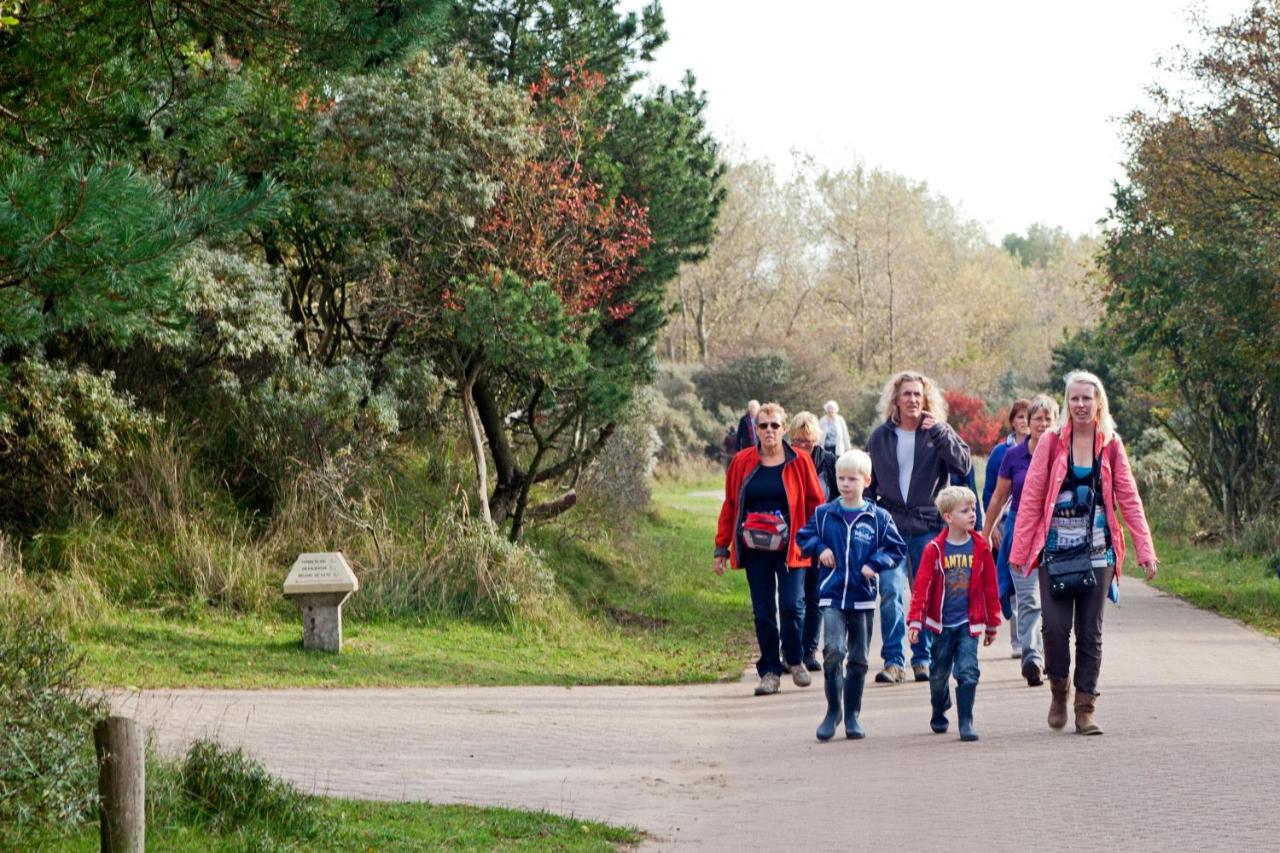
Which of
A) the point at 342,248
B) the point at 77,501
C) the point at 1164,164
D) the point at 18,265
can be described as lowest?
the point at 77,501

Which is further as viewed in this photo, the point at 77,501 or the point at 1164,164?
the point at 1164,164

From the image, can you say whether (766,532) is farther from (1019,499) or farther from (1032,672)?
(1032,672)

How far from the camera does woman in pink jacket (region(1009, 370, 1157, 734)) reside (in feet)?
30.8

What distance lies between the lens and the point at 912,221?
71.0 metres

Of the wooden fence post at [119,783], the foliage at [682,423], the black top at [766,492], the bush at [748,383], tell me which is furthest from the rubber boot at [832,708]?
the bush at [748,383]

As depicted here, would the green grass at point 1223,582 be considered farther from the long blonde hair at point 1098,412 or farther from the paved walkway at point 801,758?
the long blonde hair at point 1098,412

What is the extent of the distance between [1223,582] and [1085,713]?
11351mm

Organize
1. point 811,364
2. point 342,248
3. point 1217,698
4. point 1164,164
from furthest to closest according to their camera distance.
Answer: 1. point 811,364
2. point 1164,164
3. point 342,248
4. point 1217,698

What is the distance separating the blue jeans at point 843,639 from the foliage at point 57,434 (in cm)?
730

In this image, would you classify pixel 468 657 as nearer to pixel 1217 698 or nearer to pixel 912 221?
pixel 1217 698

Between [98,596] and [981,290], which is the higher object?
[981,290]

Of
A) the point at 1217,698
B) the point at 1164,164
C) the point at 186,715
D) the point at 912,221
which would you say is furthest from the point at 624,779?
the point at 912,221

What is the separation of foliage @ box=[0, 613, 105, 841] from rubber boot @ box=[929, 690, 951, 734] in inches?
185

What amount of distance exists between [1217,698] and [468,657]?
5.78 m
